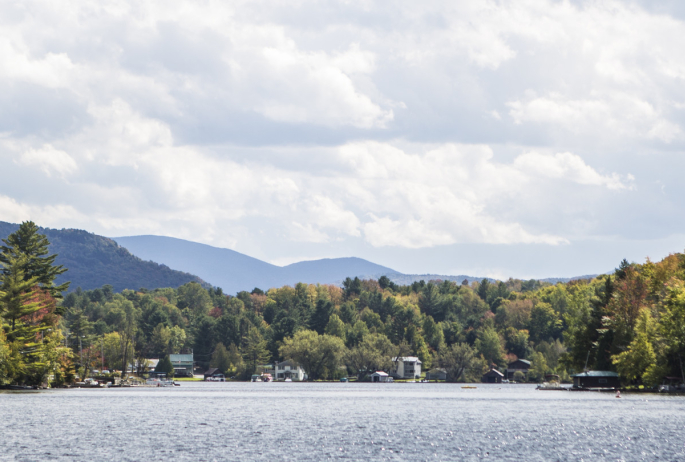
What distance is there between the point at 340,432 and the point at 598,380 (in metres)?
87.1

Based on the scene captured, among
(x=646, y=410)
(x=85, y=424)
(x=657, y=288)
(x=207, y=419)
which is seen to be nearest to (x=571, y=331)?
(x=657, y=288)

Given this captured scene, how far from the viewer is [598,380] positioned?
448ft

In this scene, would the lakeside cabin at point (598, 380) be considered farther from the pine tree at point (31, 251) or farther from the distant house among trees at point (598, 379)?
the pine tree at point (31, 251)

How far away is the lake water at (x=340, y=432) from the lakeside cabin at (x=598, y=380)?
40234 millimetres

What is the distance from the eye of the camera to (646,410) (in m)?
82.8

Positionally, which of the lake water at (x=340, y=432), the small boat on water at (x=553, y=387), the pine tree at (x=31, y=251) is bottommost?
the lake water at (x=340, y=432)

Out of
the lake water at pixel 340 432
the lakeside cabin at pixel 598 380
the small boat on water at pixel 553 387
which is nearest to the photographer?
the lake water at pixel 340 432

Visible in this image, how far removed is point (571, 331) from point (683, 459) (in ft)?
367

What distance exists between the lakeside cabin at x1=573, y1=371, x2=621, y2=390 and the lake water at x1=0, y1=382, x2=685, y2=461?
40234 mm

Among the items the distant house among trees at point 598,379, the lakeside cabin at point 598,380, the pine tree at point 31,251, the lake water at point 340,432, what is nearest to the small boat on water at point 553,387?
the lakeside cabin at point 598,380

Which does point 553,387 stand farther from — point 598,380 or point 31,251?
point 31,251

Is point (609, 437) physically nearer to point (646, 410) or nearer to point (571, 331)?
point (646, 410)

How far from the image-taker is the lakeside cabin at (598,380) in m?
133

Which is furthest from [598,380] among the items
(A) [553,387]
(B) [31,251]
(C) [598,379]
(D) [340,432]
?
(B) [31,251]
